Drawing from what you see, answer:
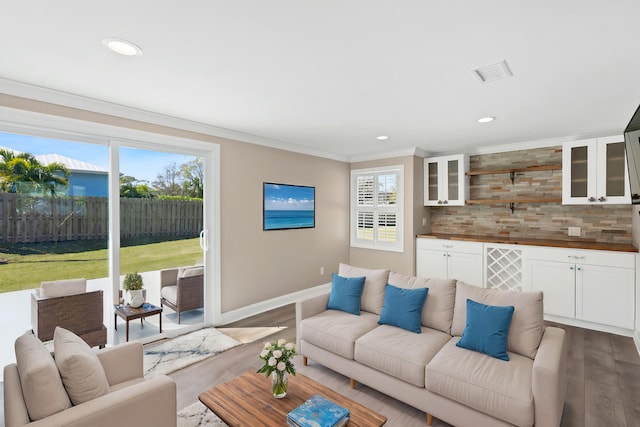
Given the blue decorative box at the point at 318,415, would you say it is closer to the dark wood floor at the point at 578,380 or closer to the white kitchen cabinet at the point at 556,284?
the dark wood floor at the point at 578,380

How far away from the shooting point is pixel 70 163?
295 cm

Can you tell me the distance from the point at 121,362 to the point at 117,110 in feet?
7.56

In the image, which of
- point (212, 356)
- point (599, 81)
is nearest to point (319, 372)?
point (212, 356)

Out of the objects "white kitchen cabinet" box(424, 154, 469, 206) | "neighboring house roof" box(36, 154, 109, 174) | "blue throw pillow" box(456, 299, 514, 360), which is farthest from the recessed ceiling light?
"white kitchen cabinet" box(424, 154, 469, 206)

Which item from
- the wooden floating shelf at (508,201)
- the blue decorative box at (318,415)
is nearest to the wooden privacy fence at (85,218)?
the blue decorative box at (318,415)

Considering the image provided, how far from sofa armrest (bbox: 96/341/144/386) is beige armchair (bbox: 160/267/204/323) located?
1622 millimetres

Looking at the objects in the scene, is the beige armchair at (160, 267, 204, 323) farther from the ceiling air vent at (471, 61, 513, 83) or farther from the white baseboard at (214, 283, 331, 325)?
the ceiling air vent at (471, 61, 513, 83)

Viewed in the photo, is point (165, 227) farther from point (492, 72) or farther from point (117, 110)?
point (492, 72)

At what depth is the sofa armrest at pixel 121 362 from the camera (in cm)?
202

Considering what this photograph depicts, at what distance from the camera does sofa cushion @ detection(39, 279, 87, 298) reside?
2.85 metres

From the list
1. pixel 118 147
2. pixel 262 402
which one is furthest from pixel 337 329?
pixel 118 147

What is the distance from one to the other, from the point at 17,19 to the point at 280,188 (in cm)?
326

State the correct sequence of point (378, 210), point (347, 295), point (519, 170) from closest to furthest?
point (347, 295) < point (519, 170) < point (378, 210)

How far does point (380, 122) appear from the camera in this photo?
3.63m
